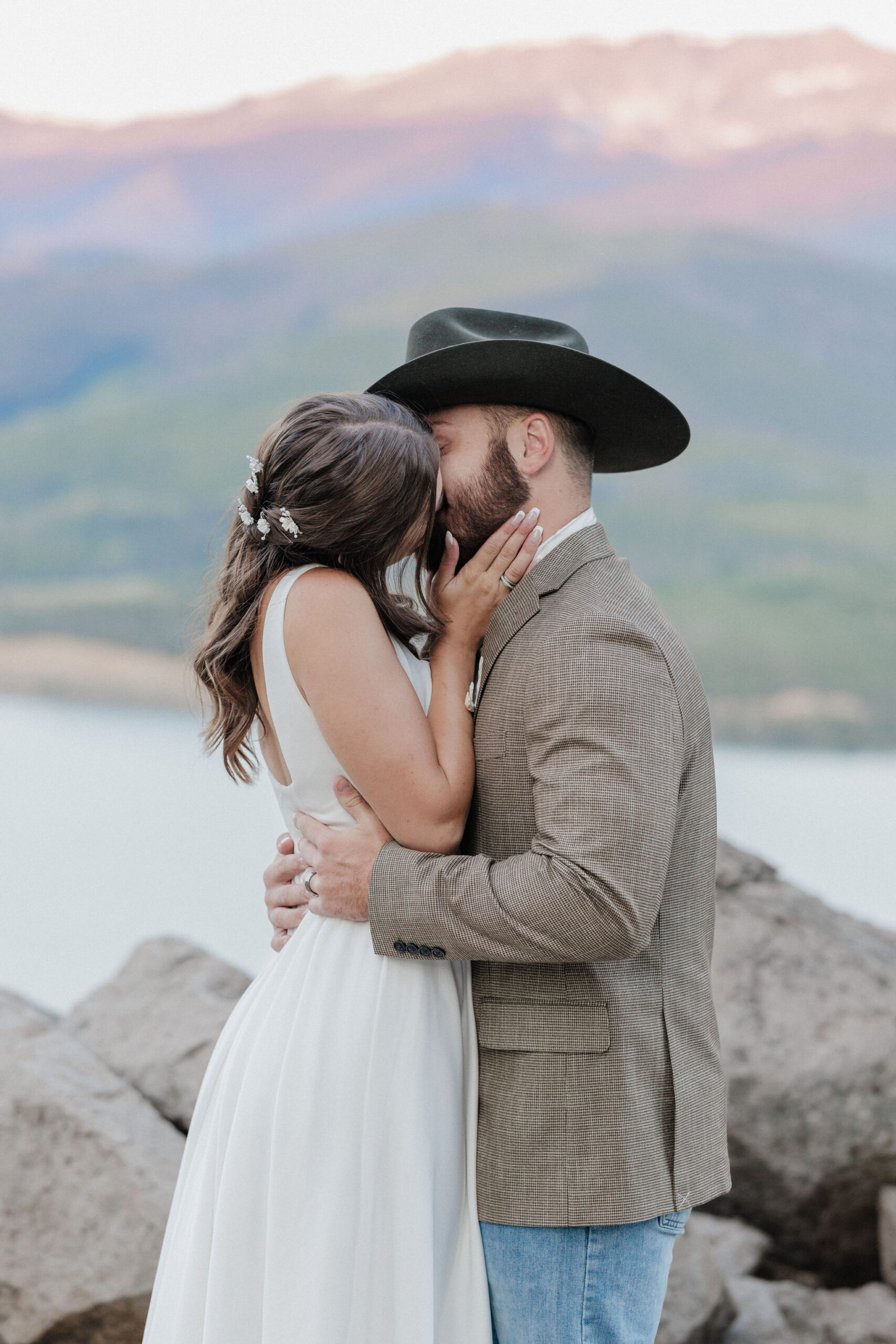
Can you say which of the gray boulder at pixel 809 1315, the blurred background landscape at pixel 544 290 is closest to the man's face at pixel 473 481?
the gray boulder at pixel 809 1315

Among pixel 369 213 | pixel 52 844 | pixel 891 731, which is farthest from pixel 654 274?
pixel 52 844

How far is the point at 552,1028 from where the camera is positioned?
4.39ft

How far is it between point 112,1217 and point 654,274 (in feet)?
47.2

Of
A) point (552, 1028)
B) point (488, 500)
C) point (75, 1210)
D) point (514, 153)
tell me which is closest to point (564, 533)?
point (488, 500)

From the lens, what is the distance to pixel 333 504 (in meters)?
1.41

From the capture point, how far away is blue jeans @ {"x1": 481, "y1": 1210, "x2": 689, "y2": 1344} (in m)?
1.31

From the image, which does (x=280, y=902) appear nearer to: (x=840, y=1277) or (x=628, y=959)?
(x=628, y=959)

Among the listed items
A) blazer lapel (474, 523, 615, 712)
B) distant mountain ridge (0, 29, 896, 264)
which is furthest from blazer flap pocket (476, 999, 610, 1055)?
distant mountain ridge (0, 29, 896, 264)

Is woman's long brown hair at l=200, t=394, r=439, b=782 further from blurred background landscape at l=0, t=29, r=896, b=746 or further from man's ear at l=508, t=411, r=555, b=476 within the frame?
blurred background landscape at l=0, t=29, r=896, b=746

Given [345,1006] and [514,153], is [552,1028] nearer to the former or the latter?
[345,1006]

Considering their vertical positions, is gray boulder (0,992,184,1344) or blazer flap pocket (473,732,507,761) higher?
blazer flap pocket (473,732,507,761)

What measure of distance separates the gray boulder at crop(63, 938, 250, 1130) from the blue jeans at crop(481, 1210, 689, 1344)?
1143 millimetres

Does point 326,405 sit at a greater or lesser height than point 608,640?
greater

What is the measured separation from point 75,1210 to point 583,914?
129 centimetres
